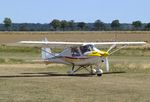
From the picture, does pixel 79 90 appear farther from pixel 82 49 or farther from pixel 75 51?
Answer: pixel 75 51

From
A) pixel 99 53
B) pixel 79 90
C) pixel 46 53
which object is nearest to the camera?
pixel 79 90

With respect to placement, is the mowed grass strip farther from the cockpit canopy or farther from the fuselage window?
the fuselage window

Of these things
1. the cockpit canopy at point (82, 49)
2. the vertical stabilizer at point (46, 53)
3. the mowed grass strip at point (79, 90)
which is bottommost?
the mowed grass strip at point (79, 90)

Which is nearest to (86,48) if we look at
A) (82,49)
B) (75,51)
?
(82,49)

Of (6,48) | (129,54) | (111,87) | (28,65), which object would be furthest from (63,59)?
(6,48)

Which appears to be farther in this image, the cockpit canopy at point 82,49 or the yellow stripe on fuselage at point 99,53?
the cockpit canopy at point 82,49

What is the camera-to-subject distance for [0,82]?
75.2 feet

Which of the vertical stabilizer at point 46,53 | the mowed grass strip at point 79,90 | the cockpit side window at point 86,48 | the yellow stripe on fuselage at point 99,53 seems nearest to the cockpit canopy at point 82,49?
the cockpit side window at point 86,48

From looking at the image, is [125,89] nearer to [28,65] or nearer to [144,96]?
[144,96]

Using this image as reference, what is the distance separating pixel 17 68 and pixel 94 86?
12.7 meters

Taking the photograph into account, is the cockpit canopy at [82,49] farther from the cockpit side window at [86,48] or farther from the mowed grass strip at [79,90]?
the mowed grass strip at [79,90]

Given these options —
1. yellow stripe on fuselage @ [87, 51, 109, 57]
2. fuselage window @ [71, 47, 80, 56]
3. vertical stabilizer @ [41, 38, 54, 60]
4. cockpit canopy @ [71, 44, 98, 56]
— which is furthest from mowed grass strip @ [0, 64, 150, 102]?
vertical stabilizer @ [41, 38, 54, 60]

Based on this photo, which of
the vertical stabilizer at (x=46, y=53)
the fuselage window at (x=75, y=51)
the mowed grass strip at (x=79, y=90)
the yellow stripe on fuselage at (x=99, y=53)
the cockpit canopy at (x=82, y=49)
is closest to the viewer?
the mowed grass strip at (x=79, y=90)

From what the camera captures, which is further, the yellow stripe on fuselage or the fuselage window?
the fuselage window
